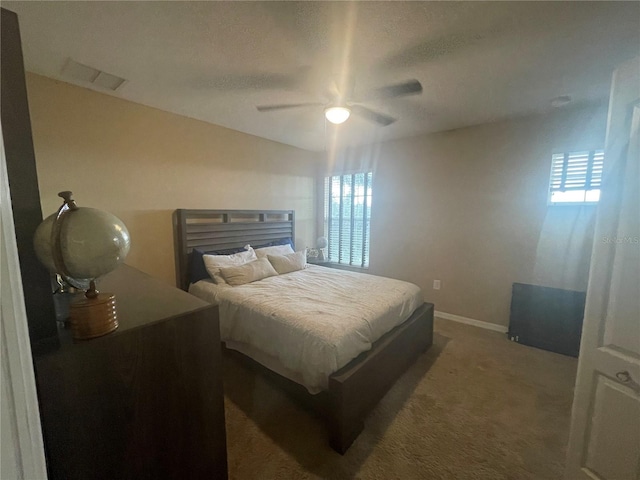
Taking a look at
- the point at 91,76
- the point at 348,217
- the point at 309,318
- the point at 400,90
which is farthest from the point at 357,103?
the point at 348,217

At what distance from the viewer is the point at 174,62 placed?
6.03 ft

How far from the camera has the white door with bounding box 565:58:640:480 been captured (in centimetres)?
101

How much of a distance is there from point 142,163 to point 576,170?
4.37m

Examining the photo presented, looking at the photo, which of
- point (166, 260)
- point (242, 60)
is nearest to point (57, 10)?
point (242, 60)

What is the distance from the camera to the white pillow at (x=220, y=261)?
271 centimetres

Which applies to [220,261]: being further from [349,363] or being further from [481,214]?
[481,214]

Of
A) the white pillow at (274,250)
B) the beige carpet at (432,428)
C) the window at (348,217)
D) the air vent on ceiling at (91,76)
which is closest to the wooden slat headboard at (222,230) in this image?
the white pillow at (274,250)

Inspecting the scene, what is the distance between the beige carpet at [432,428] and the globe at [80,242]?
137 centimetres

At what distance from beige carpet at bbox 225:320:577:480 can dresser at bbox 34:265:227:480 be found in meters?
0.56

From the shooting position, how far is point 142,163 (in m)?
2.61

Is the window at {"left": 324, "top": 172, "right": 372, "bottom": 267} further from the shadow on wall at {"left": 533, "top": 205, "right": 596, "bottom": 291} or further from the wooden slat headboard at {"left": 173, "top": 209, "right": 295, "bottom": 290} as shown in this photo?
the shadow on wall at {"left": 533, "top": 205, "right": 596, "bottom": 291}

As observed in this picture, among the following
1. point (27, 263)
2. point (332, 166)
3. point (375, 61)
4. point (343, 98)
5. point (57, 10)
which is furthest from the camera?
point (332, 166)

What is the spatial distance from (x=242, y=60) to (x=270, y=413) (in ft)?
8.19

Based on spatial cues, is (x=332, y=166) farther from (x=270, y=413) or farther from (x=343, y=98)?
(x=270, y=413)
